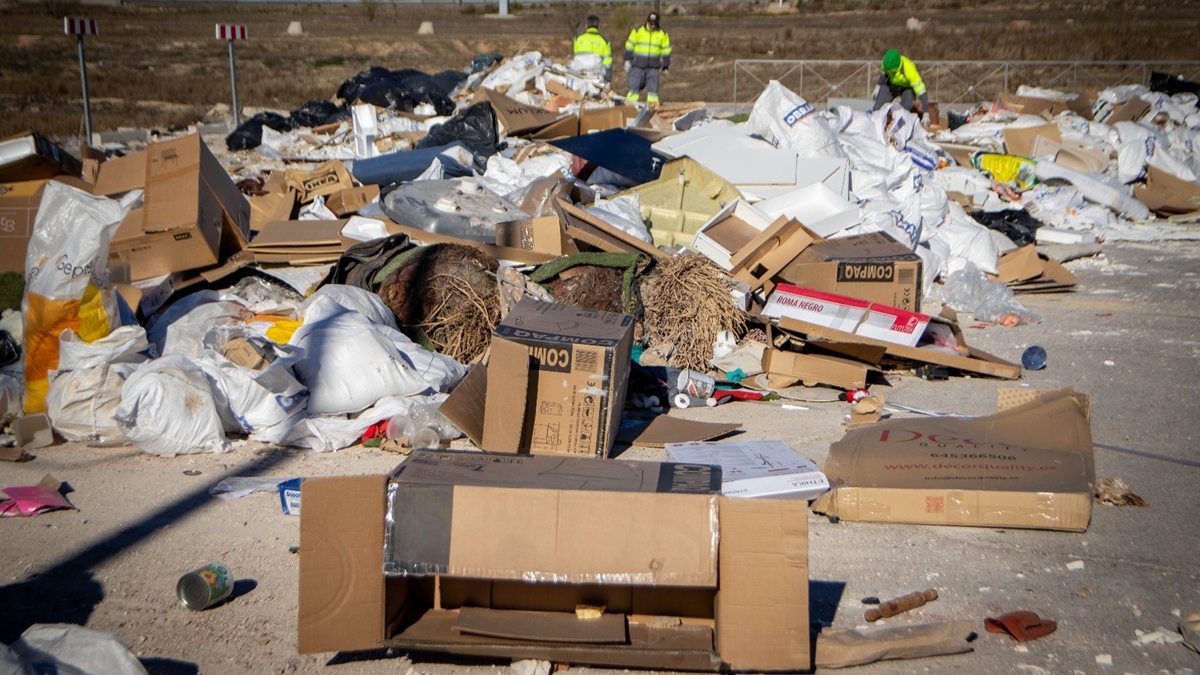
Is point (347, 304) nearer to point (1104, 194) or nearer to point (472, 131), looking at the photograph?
point (472, 131)

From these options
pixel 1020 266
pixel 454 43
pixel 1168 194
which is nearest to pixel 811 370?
pixel 1020 266

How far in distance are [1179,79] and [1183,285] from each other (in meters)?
9.12

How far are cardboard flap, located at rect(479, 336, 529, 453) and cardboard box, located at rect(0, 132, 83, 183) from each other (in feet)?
15.0

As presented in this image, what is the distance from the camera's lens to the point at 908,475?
339 centimetres

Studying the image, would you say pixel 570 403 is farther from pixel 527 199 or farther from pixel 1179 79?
pixel 1179 79

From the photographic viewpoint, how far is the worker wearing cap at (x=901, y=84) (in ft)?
33.0

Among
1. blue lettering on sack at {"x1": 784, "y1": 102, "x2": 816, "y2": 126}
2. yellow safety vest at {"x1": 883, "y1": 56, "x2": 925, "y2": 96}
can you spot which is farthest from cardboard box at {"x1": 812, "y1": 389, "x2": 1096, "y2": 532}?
yellow safety vest at {"x1": 883, "y1": 56, "x2": 925, "y2": 96}

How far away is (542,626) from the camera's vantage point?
2.43m

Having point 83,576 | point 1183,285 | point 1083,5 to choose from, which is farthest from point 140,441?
point 1083,5

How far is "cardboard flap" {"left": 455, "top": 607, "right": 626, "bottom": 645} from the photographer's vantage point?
236 cm

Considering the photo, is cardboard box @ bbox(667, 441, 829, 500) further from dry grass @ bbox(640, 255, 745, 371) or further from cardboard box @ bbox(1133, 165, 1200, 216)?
cardboard box @ bbox(1133, 165, 1200, 216)

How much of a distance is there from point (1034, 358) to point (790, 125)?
329 cm

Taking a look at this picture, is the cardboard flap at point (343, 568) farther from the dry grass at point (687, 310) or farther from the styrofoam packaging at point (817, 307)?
the styrofoam packaging at point (817, 307)

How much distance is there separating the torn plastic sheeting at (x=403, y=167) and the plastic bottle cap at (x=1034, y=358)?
15.3 feet
